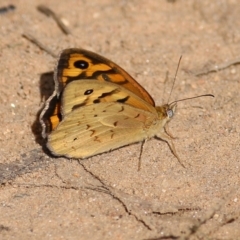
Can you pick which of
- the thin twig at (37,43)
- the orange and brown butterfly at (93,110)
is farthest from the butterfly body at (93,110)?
the thin twig at (37,43)

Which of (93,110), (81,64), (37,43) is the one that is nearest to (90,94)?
(93,110)

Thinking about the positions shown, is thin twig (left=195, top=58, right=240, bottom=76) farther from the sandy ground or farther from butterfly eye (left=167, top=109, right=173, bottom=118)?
butterfly eye (left=167, top=109, right=173, bottom=118)

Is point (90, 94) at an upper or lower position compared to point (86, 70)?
lower

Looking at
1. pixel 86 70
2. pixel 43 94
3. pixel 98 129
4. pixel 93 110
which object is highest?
pixel 86 70

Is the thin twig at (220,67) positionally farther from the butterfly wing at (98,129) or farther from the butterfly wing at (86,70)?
the butterfly wing at (86,70)

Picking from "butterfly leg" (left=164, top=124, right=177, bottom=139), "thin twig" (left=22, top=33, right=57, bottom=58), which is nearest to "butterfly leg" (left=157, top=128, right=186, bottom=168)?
"butterfly leg" (left=164, top=124, right=177, bottom=139)

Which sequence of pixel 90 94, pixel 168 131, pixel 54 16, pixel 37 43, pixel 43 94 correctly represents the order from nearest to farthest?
pixel 90 94
pixel 168 131
pixel 43 94
pixel 37 43
pixel 54 16

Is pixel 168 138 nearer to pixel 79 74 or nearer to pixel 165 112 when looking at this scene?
pixel 165 112

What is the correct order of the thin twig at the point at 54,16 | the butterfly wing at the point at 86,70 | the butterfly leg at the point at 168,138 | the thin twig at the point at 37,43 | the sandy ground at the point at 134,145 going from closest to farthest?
the sandy ground at the point at 134,145 < the butterfly wing at the point at 86,70 < the butterfly leg at the point at 168,138 < the thin twig at the point at 37,43 < the thin twig at the point at 54,16
